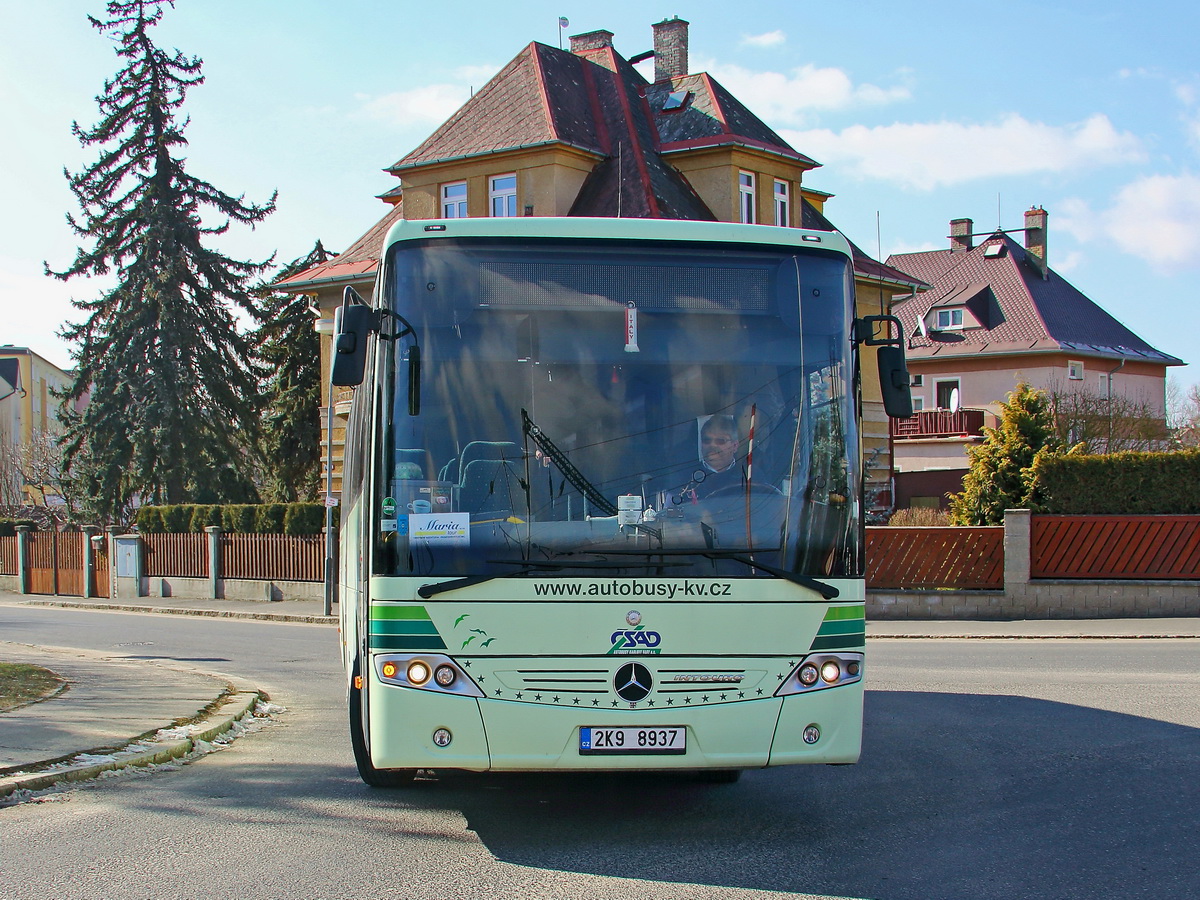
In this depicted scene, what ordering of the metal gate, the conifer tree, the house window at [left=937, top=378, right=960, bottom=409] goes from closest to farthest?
the conifer tree → the metal gate → the house window at [left=937, top=378, right=960, bottom=409]

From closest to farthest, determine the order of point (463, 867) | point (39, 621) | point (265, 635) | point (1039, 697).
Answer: point (463, 867) → point (1039, 697) → point (265, 635) → point (39, 621)

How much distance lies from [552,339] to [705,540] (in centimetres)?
127

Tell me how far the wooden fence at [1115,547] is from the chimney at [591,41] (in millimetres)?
21990

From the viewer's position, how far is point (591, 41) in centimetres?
3822

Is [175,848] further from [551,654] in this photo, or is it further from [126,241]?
[126,241]

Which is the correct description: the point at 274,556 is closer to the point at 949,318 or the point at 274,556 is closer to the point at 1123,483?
the point at 1123,483

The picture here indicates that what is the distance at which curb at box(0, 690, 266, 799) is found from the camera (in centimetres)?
766

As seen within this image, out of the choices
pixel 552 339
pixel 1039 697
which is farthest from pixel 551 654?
pixel 1039 697

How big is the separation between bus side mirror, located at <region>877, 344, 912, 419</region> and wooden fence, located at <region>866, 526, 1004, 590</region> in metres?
15.9

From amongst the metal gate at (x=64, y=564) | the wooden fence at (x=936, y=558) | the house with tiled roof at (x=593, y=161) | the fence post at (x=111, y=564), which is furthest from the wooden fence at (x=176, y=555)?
Result: the wooden fence at (x=936, y=558)

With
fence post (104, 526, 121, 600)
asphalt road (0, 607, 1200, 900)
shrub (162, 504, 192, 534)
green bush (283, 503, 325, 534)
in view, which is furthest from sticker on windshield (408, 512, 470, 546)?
fence post (104, 526, 121, 600)

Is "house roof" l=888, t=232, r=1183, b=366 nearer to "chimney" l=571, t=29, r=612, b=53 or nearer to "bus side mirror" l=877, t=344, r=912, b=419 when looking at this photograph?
"chimney" l=571, t=29, r=612, b=53

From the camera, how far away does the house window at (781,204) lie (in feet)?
Result: 111

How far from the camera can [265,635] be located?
22.4 metres
